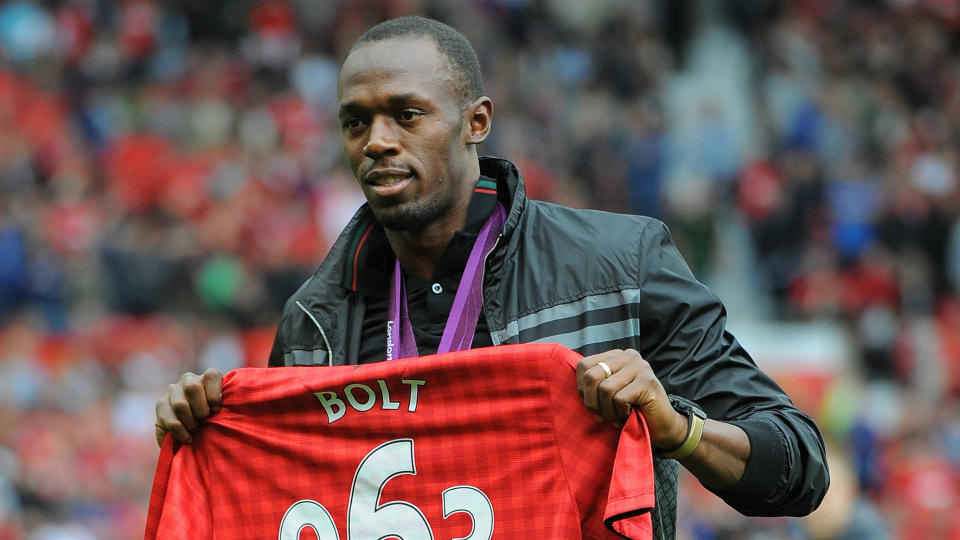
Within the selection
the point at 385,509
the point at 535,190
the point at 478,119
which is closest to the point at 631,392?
the point at 385,509

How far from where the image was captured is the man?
2.98m

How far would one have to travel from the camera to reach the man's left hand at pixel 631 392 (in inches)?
113

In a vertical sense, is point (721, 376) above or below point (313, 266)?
below

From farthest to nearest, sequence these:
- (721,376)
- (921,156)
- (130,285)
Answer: (921,156), (130,285), (721,376)

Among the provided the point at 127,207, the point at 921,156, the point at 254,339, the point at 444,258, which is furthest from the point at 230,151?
the point at 444,258

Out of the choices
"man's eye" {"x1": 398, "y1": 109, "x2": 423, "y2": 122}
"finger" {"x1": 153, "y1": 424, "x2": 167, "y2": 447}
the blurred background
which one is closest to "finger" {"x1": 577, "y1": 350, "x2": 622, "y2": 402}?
"man's eye" {"x1": 398, "y1": 109, "x2": 423, "y2": 122}

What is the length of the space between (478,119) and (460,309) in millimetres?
487

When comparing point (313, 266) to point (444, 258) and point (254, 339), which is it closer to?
point (254, 339)

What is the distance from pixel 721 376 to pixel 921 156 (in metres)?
10.7

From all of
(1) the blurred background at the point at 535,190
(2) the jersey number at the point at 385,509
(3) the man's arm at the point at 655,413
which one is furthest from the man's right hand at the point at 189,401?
(1) the blurred background at the point at 535,190

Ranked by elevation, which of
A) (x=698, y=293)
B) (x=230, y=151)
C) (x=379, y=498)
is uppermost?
(x=230, y=151)

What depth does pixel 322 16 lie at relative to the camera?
1442 cm

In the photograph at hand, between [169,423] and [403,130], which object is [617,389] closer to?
[403,130]

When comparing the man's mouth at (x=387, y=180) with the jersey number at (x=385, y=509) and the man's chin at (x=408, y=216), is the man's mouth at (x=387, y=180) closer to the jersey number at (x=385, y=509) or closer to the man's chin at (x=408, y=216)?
the man's chin at (x=408, y=216)
